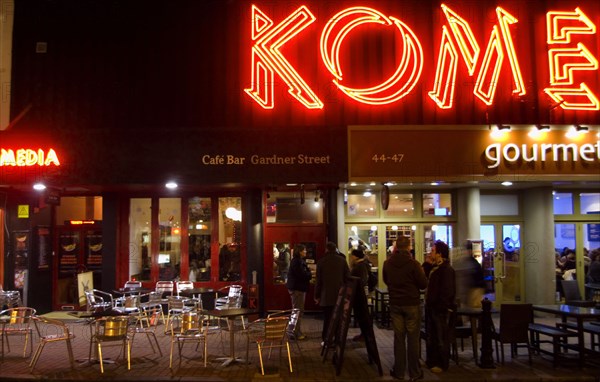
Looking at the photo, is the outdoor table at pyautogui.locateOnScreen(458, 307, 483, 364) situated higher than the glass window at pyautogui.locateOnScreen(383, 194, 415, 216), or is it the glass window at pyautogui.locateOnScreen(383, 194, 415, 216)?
the glass window at pyautogui.locateOnScreen(383, 194, 415, 216)

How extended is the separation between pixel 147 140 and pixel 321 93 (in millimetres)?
3987

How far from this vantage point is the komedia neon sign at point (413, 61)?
460 inches

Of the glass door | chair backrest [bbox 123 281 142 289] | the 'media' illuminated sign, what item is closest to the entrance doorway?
chair backrest [bbox 123 281 142 289]

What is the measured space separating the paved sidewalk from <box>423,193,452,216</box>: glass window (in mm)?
4604

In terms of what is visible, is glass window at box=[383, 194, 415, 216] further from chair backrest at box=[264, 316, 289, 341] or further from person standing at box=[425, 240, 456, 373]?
chair backrest at box=[264, 316, 289, 341]

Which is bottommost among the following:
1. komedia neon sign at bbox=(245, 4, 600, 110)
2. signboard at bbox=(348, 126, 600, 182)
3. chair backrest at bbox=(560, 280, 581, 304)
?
chair backrest at bbox=(560, 280, 581, 304)

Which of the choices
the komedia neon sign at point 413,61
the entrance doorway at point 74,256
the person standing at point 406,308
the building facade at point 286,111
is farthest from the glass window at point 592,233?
the entrance doorway at point 74,256

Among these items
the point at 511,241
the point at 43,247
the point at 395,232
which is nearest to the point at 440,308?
the point at 395,232

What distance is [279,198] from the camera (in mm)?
13500

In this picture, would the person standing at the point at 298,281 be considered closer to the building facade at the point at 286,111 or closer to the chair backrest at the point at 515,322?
the building facade at the point at 286,111

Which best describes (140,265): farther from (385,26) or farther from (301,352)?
(385,26)

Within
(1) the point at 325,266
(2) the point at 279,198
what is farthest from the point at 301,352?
(2) the point at 279,198

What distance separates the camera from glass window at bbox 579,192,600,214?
13750 millimetres

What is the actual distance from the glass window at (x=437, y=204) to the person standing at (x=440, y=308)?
5.55m
